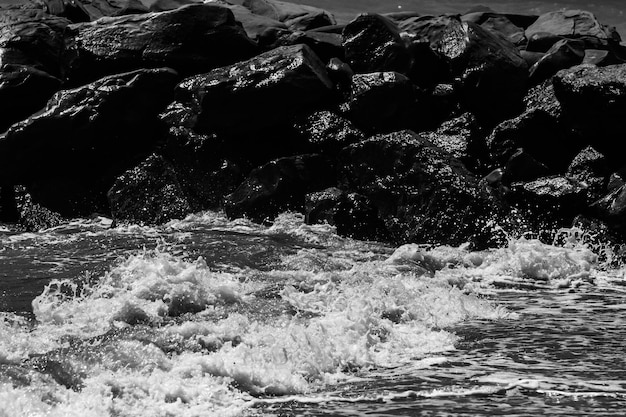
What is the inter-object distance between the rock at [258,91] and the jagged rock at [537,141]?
312 cm

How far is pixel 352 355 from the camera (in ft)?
22.7

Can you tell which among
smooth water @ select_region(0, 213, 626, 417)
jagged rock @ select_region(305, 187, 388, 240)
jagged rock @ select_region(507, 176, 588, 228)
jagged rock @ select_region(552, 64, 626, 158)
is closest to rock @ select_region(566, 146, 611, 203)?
jagged rock @ select_region(552, 64, 626, 158)

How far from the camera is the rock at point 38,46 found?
1653cm

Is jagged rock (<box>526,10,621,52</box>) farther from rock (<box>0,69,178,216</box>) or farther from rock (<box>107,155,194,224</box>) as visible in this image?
rock (<box>107,155,194,224</box>)

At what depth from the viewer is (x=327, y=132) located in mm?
14812

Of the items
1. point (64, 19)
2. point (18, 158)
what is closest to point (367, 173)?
point (18, 158)

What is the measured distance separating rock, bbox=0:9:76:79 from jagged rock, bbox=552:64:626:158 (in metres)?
9.17

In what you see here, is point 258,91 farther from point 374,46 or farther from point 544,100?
point 544,100

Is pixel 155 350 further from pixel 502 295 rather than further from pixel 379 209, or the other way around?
pixel 379 209

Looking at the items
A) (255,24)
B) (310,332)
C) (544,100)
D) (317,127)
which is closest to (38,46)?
(255,24)

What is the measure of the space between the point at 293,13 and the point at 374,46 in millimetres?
6578

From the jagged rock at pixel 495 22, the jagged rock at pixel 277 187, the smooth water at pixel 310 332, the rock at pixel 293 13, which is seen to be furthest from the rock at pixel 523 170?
the rock at pixel 293 13

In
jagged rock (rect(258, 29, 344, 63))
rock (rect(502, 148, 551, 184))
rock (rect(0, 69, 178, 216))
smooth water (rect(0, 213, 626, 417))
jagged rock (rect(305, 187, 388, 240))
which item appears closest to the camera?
smooth water (rect(0, 213, 626, 417))

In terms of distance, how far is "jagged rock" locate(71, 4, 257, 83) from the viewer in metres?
16.0
